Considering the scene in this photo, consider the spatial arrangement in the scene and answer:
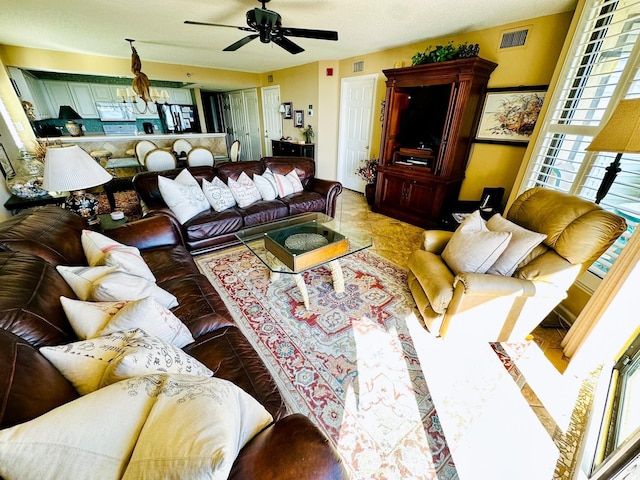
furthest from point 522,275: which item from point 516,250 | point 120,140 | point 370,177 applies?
point 120,140

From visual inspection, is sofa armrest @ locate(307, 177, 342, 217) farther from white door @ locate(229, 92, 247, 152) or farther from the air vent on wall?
white door @ locate(229, 92, 247, 152)

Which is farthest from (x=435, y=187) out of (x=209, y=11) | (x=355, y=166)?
(x=209, y=11)

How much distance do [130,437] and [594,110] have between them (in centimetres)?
316

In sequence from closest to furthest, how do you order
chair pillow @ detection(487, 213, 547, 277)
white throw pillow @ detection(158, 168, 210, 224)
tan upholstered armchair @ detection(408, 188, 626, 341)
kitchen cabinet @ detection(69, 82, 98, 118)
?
1. tan upholstered armchair @ detection(408, 188, 626, 341)
2. chair pillow @ detection(487, 213, 547, 277)
3. white throw pillow @ detection(158, 168, 210, 224)
4. kitchen cabinet @ detection(69, 82, 98, 118)

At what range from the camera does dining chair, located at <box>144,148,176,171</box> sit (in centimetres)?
366

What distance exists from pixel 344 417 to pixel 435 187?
291 centimetres

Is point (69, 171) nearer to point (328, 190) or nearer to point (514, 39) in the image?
point (328, 190)

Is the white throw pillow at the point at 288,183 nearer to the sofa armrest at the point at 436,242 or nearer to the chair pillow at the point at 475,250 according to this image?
the sofa armrest at the point at 436,242

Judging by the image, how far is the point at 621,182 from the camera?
5.81 feet

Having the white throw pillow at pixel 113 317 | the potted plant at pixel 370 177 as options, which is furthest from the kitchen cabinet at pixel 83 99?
the white throw pillow at pixel 113 317

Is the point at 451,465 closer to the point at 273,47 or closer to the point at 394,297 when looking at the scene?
the point at 394,297

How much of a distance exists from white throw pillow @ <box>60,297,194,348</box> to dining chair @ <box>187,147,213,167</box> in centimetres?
331

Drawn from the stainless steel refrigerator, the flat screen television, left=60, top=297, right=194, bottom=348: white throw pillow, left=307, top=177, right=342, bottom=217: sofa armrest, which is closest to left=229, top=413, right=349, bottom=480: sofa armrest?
left=60, top=297, right=194, bottom=348: white throw pillow

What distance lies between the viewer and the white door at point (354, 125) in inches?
177
